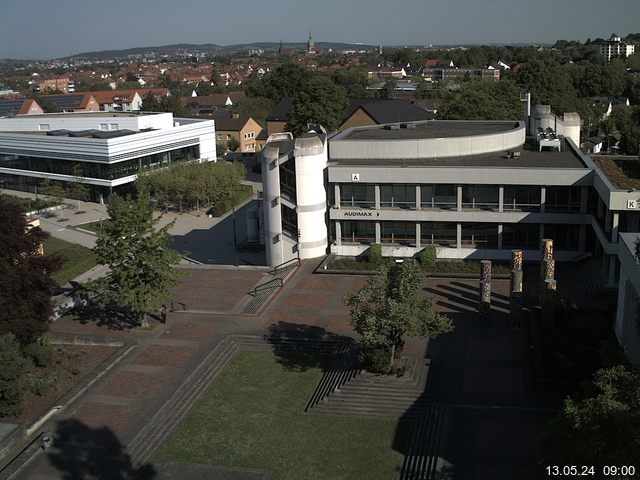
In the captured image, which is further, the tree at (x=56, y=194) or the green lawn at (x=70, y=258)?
the tree at (x=56, y=194)

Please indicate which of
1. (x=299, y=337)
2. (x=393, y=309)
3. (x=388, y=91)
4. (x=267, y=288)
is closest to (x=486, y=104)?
(x=267, y=288)

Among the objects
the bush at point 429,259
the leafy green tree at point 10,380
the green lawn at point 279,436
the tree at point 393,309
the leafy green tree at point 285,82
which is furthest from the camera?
the leafy green tree at point 285,82

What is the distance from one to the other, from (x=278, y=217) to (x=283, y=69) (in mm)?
79306

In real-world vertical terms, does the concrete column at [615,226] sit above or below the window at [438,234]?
above

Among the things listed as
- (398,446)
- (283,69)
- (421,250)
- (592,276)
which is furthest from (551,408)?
(283,69)

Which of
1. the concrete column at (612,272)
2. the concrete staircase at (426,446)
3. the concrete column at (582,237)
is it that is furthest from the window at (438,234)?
the concrete staircase at (426,446)

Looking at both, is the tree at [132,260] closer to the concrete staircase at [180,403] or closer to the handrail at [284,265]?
the concrete staircase at [180,403]

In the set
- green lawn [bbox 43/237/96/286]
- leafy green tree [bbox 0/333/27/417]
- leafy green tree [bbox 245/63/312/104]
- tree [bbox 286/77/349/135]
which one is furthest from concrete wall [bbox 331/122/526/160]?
leafy green tree [bbox 245/63/312/104]

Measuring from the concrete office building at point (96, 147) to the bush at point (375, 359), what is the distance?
42.6m

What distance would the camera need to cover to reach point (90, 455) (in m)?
23.5

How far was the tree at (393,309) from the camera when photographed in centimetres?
2581

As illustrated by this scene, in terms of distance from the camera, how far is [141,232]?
32.4 metres

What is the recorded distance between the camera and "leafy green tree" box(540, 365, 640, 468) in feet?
47.6

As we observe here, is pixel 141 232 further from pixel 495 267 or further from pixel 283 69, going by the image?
pixel 283 69
